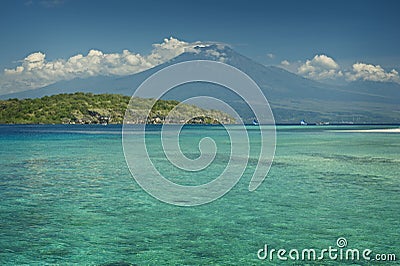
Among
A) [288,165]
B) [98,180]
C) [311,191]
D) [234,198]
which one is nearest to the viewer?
[234,198]

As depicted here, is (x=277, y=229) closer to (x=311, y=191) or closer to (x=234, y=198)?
(x=234, y=198)

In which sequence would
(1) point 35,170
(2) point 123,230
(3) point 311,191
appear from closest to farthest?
1. (2) point 123,230
2. (3) point 311,191
3. (1) point 35,170

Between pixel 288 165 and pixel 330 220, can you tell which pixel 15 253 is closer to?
pixel 330 220

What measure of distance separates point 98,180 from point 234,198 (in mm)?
9102

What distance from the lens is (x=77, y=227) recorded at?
14711 millimetres

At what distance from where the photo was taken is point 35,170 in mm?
30500

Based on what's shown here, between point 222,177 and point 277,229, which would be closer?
point 277,229

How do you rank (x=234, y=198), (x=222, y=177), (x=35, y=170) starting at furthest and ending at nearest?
(x=35, y=170) < (x=222, y=177) < (x=234, y=198)

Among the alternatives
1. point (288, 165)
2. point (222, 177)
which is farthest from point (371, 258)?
point (288, 165)

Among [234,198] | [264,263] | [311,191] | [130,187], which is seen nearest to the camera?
[264,263]

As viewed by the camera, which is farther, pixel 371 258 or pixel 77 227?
pixel 77 227

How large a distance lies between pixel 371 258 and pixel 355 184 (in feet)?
43.4

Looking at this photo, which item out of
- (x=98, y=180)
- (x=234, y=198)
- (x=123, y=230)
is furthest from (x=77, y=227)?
(x=98, y=180)

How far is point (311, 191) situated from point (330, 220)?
634 centimetres
